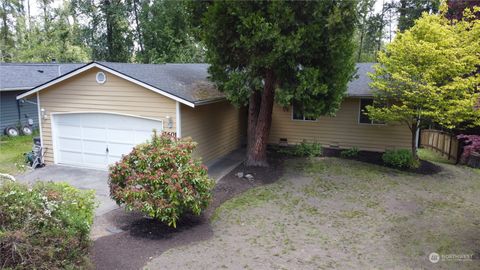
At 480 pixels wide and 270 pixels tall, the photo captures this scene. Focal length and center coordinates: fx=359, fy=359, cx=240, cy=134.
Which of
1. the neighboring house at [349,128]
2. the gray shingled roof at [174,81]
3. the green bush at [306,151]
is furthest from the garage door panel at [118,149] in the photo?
the neighboring house at [349,128]

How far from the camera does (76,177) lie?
36.0 ft

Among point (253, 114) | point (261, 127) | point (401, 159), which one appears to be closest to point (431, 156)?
point (401, 159)

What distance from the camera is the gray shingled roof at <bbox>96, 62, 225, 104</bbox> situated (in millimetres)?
10609

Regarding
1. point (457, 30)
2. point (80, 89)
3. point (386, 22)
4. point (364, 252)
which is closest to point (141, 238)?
point (364, 252)

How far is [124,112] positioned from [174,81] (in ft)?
6.20

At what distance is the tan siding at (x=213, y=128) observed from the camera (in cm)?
1129

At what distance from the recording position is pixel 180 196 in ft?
23.2

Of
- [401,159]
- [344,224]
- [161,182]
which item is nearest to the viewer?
[161,182]

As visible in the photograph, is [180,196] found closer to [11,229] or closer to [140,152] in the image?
[140,152]

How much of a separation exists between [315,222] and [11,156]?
11.9 m

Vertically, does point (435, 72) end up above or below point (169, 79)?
above

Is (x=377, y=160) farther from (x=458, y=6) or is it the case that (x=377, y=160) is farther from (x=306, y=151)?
(x=458, y=6)

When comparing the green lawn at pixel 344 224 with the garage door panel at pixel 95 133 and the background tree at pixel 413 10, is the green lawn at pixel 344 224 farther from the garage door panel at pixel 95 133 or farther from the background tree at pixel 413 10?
the background tree at pixel 413 10

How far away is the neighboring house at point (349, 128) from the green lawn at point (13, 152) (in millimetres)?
9853
